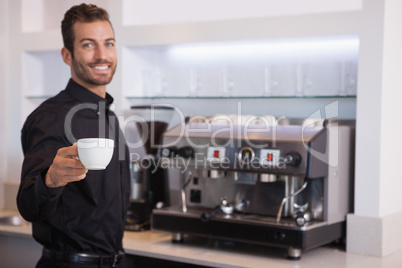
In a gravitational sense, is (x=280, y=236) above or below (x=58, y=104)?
below

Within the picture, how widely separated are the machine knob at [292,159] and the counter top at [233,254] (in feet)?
1.28

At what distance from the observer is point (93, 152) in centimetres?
135

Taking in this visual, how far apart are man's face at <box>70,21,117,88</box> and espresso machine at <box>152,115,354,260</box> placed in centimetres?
60

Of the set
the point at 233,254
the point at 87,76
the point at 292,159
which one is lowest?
the point at 233,254

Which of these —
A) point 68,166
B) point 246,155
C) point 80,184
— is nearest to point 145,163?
point 246,155

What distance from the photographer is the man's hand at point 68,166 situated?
146cm

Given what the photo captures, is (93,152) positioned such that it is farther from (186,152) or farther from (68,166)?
(186,152)

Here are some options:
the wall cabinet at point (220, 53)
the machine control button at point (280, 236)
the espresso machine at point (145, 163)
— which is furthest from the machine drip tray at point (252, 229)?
the wall cabinet at point (220, 53)

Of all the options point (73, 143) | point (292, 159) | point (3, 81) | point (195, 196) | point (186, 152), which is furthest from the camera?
point (3, 81)

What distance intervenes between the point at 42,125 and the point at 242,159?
88 centimetres

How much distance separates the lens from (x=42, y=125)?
6.76 ft

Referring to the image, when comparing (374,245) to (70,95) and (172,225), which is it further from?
(70,95)

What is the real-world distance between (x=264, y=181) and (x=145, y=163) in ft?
2.51

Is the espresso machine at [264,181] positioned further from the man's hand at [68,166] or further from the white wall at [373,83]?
the man's hand at [68,166]
